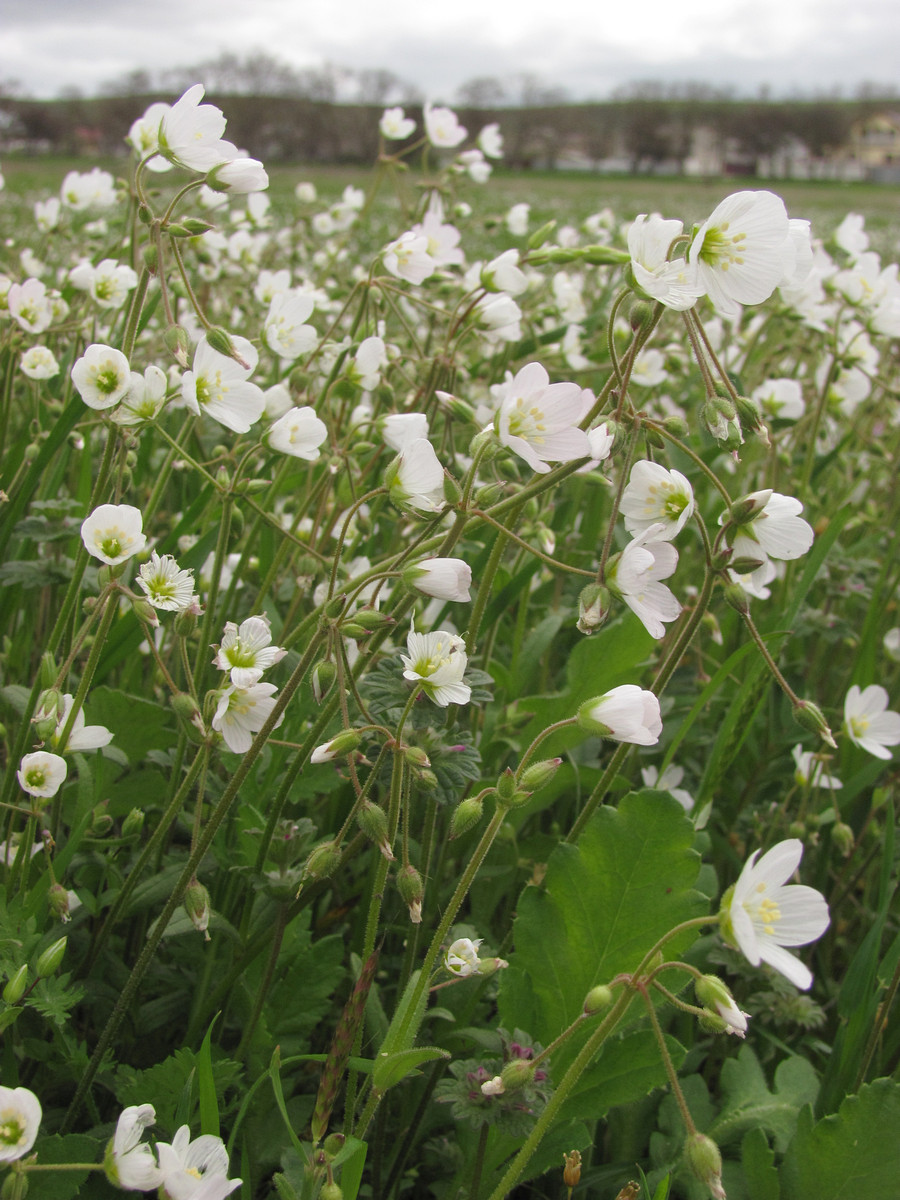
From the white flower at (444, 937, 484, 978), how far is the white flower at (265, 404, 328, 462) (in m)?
0.66

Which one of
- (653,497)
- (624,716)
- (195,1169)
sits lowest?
(195,1169)

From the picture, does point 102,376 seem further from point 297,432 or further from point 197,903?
point 197,903

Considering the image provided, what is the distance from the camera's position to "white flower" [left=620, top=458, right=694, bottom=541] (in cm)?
114

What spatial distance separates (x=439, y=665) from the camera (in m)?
1.05

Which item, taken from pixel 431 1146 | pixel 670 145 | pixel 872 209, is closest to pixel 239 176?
pixel 431 1146

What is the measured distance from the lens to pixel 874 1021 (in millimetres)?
1412

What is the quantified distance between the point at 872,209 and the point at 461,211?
2207cm

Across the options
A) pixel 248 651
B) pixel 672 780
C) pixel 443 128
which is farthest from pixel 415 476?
pixel 443 128

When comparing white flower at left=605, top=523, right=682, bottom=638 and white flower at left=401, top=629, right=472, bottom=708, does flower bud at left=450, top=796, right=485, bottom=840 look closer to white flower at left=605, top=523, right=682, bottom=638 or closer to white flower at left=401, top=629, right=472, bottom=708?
white flower at left=401, top=629, right=472, bottom=708

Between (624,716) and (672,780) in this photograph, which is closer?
(624,716)

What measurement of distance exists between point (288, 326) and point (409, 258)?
26 centimetres

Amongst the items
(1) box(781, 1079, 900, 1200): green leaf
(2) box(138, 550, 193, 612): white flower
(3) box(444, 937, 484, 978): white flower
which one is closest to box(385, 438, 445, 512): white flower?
(2) box(138, 550, 193, 612): white flower

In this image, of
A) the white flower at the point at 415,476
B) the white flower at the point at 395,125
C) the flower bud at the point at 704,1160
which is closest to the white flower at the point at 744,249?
the white flower at the point at 415,476

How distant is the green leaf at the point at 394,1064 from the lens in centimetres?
93
